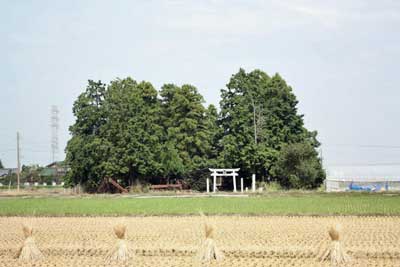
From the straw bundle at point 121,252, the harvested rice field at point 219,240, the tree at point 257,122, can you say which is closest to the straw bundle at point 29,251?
the harvested rice field at point 219,240

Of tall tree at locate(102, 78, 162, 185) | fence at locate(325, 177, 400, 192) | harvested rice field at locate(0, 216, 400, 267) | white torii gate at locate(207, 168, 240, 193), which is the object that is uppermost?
tall tree at locate(102, 78, 162, 185)

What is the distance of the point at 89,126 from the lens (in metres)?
66.4

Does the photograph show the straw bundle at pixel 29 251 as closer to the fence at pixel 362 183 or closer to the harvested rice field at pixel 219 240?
the harvested rice field at pixel 219 240

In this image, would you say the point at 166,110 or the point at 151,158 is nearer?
the point at 151,158

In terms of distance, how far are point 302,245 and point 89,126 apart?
162 feet

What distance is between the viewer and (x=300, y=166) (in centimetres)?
5953

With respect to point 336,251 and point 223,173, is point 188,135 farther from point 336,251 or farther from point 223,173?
point 336,251

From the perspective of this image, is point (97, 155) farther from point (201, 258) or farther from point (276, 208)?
point (201, 258)

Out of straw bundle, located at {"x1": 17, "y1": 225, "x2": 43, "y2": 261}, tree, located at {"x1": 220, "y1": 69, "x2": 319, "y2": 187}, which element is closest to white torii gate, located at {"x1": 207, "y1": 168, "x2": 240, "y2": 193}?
tree, located at {"x1": 220, "y1": 69, "x2": 319, "y2": 187}

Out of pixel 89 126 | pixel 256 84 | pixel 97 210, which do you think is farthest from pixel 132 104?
pixel 97 210

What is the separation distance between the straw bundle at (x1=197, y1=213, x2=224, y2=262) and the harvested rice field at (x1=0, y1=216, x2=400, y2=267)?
0.70 ft

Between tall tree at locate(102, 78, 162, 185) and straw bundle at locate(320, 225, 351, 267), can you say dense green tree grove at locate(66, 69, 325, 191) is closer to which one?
tall tree at locate(102, 78, 162, 185)

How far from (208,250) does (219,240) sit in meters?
4.75

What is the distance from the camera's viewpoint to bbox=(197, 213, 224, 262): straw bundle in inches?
645
